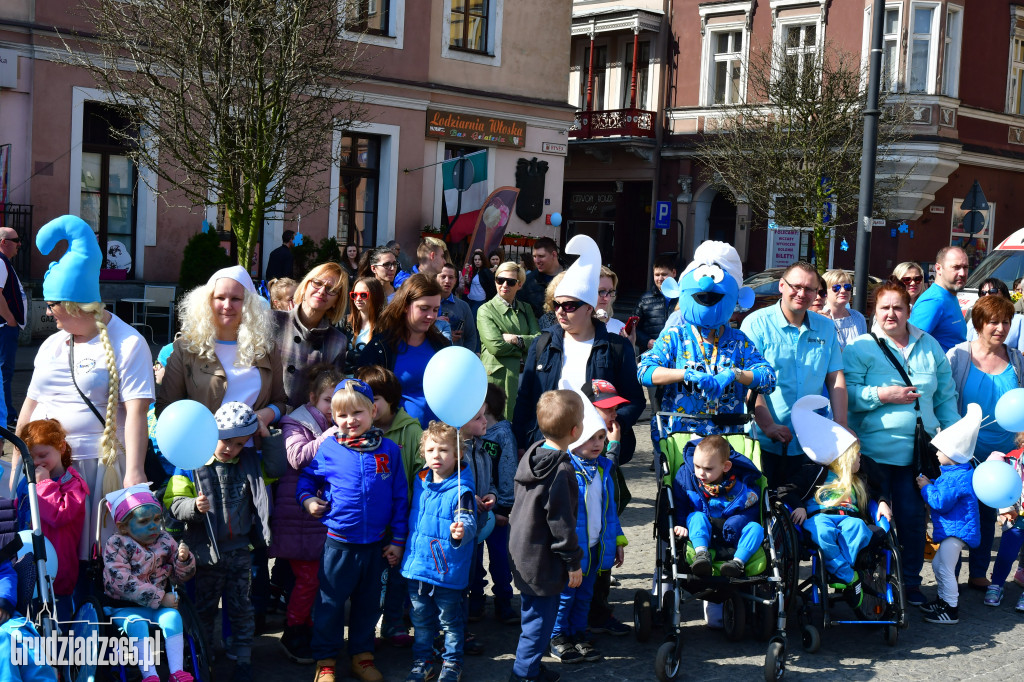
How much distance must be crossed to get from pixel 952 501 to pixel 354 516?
3.61 m

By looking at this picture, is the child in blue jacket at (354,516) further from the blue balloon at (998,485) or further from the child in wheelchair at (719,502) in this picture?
the blue balloon at (998,485)

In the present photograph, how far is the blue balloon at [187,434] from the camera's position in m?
4.30

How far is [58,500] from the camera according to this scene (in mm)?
4301

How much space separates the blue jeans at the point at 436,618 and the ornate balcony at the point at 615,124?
27.3m

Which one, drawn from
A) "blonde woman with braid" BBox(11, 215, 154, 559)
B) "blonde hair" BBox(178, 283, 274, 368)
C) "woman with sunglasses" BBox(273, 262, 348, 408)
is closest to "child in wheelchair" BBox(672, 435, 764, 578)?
"woman with sunglasses" BBox(273, 262, 348, 408)

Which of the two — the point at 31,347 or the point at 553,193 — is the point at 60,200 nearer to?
the point at 31,347

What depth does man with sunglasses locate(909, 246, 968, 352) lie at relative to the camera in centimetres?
764

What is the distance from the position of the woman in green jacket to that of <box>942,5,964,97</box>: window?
2265 centimetres

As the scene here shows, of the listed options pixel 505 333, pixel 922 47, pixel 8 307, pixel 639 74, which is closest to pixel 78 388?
pixel 505 333

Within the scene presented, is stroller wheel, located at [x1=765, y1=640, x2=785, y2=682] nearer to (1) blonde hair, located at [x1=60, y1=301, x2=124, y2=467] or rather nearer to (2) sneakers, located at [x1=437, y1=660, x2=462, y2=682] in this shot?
(2) sneakers, located at [x1=437, y1=660, x2=462, y2=682]

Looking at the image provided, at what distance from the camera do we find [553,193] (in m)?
24.5

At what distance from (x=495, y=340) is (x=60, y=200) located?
39.0 feet

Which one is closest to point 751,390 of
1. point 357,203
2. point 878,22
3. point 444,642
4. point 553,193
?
point 444,642

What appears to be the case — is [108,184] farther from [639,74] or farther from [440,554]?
[639,74]
